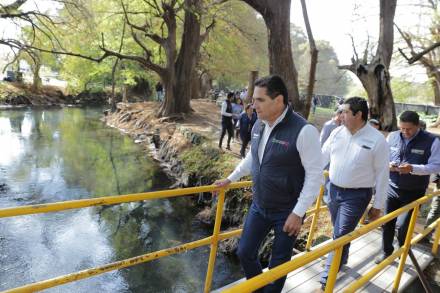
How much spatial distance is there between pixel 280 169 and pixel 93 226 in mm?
7743

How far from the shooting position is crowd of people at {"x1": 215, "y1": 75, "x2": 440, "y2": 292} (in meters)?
2.74

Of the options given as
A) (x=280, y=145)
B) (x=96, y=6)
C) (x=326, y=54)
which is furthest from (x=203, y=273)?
(x=326, y=54)

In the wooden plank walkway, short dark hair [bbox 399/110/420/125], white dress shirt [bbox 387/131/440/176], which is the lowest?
the wooden plank walkway

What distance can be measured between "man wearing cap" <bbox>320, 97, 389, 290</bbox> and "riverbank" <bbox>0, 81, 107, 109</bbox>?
34.7 m

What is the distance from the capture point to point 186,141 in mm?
15883

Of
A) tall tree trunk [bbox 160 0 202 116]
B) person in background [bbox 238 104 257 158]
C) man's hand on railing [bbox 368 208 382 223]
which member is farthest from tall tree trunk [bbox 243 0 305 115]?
tall tree trunk [bbox 160 0 202 116]

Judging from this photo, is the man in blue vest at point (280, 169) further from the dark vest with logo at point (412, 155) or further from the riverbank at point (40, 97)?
the riverbank at point (40, 97)

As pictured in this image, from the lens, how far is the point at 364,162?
3.52 meters

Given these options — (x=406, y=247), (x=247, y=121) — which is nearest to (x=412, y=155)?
(x=406, y=247)

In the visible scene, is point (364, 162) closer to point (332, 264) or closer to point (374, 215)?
point (374, 215)

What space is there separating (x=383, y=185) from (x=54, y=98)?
41163 mm

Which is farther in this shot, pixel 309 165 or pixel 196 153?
pixel 196 153

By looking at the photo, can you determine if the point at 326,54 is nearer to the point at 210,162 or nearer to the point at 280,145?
the point at 210,162

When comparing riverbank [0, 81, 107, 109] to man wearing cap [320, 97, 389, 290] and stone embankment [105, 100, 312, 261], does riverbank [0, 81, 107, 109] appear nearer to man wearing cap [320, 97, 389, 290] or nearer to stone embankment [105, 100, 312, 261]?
stone embankment [105, 100, 312, 261]
